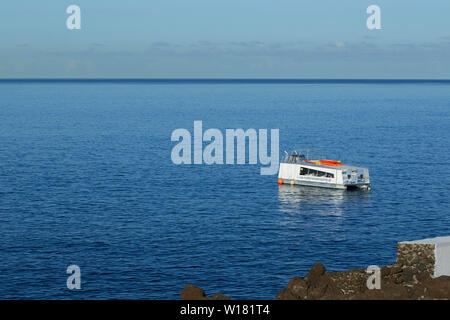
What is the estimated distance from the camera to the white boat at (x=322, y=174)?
115069 millimetres

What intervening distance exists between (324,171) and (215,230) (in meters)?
38.3

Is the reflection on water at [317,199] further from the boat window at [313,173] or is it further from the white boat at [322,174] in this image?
the boat window at [313,173]

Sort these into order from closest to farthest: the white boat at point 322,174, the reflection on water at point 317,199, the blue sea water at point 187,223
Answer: the blue sea water at point 187,223
the reflection on water at point 317,199
the white boat at point 322,174

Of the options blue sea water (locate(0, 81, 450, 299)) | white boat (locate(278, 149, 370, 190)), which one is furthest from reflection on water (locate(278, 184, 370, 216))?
white boat (locate(278, 149, 370, 190))

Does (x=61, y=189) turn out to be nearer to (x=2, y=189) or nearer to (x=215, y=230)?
(x=2, y=189)

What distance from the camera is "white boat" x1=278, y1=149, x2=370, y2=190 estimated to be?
115 meters

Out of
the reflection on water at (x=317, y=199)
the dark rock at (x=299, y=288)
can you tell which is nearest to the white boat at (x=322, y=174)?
the reflection on water at (x=317, y=199)

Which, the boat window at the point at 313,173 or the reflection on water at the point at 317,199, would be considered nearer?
the reflection on water at the point at 317,199

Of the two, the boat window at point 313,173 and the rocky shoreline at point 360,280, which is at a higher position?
the boat window at point 313,173

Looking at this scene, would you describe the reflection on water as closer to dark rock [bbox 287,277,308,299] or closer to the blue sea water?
the blue sea water

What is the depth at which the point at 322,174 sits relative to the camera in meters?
117
